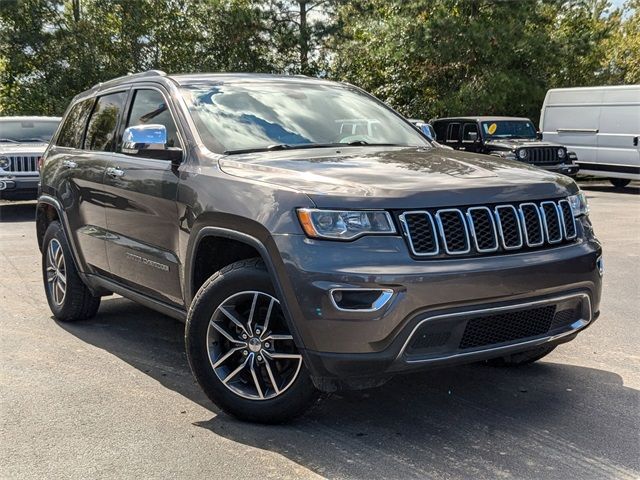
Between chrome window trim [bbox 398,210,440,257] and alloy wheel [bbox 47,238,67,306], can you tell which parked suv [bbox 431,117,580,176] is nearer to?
alloy wheel [bbox 47,238,67,306]

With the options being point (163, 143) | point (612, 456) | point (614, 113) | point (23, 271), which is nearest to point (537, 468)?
point (612, 456)

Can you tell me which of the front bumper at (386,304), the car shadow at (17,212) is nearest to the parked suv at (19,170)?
the car shadow at (17,212)

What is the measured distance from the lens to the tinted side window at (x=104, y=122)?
5480 millimetres

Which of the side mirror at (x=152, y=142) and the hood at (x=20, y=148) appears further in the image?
the hood at (x=20, y=148)

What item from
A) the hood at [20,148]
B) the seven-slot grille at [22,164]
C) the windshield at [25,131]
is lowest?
the seven-slot grille at [22,164]

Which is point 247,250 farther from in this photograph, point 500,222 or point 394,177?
point 500,222

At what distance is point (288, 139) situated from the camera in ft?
14.9

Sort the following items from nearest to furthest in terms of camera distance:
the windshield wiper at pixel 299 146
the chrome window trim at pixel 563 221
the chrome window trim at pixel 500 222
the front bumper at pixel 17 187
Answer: the chrome window trim at pixel 500 222 < the chrome window trim at pixel 563 221 < the windshield wiper at pixel 299 146 < the front bumper at pixel 17 187

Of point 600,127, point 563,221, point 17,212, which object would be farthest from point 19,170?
point 600,127

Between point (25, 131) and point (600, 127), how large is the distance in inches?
534

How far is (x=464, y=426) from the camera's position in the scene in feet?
12.5

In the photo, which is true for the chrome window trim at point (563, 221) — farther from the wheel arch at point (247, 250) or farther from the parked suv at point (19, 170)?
the parked suv at point (19, 170)

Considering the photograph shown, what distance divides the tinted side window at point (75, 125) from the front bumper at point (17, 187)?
764 centimetres

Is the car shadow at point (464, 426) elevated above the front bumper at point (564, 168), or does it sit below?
below
